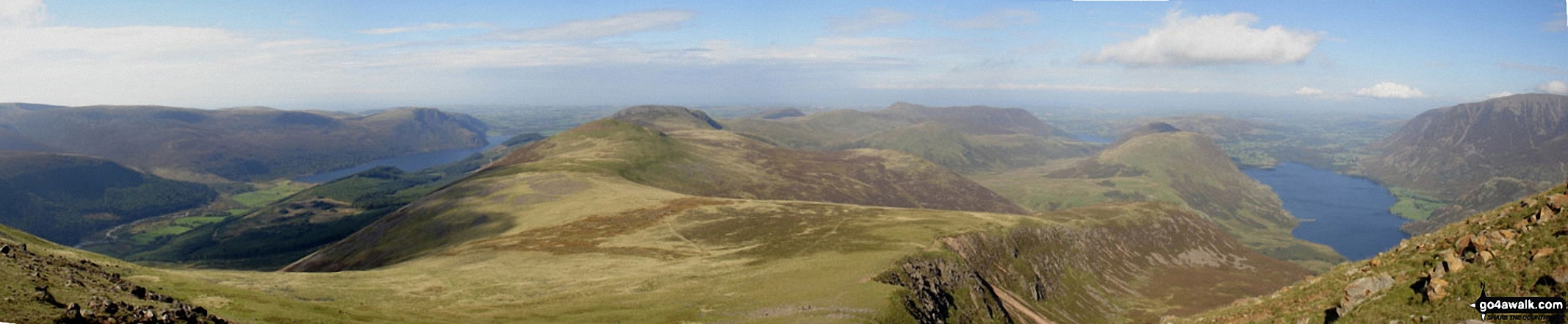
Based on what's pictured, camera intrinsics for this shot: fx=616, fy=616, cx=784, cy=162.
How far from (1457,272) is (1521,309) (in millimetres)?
4900

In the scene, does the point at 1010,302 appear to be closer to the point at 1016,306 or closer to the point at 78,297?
the point at 1016,306

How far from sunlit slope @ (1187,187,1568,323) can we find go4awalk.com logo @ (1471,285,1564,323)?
492 mm

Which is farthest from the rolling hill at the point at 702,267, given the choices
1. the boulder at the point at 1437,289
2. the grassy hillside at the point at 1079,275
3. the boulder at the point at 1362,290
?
the boulder at the point at 1437,289

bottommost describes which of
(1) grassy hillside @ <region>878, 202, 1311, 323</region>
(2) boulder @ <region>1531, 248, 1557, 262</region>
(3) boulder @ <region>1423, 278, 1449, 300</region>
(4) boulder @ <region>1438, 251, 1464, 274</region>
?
(1) grassy hillside @ <region>878, 202, 1311, 323</region>

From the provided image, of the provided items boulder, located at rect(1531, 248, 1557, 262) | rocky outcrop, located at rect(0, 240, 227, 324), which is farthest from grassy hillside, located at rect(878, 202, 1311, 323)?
rocky outcrop, located at rect(0, 240, 227, 324)

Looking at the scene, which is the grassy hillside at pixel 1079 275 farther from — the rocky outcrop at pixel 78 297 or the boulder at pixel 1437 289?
the rocky outcrop at pixel 78 297

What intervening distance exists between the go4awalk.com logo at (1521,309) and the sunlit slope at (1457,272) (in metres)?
0.49

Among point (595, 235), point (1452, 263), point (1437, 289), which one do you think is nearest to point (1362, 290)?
point (1452, 263)

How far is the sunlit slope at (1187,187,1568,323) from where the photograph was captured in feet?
83.1

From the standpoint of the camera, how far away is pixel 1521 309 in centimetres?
2338

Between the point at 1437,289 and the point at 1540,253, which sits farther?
the point at 1437,289

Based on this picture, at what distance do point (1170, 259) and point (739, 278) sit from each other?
157 metres

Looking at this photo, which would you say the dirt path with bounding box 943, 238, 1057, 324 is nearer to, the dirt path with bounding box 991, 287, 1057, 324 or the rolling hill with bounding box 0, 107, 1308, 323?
the dirt path with bounding box 991, 287, 1057, 324

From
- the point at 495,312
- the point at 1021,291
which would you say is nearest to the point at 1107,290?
the point at 1021,291
